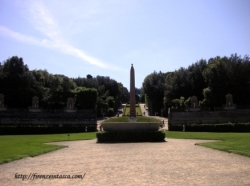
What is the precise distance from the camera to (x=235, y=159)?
12.8m

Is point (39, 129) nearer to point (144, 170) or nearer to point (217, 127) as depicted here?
point (217, 127)

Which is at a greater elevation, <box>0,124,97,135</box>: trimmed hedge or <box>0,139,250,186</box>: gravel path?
<box>0,124,97,135</box>: trimmed hedge

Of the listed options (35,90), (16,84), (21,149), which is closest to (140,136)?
(21,149)

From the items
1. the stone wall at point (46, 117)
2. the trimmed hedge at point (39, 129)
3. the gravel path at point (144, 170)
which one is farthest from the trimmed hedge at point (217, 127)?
the gravel path at point (144, 170)

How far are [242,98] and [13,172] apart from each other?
51.2m

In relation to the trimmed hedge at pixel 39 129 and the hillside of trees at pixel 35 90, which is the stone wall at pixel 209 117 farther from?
the hillside of trees at pixel 35 90

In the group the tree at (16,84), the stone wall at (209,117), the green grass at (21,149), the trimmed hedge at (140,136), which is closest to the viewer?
the green grass at (21,149)

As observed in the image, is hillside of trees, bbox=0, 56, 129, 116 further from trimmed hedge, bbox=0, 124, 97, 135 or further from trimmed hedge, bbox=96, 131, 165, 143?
trimmed hedge, bbox=96, 131, 165, 143

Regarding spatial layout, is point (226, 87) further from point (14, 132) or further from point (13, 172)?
point (13, 172)

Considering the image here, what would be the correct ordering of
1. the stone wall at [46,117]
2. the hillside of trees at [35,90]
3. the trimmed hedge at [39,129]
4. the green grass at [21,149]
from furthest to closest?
the hillside of trees at [35,90] → the stone wall at [46,117] → the trimmed hedge at [39,129] → the green grass at [21,149]

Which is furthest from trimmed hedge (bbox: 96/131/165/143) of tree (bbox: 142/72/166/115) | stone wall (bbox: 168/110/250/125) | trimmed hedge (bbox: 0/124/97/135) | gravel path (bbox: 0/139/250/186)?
tree (bbox: 142/72/166/115)

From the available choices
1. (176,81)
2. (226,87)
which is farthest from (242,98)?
(176,81)

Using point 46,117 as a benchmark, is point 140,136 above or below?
below

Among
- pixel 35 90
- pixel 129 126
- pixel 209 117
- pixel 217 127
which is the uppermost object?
pixel 35 90
